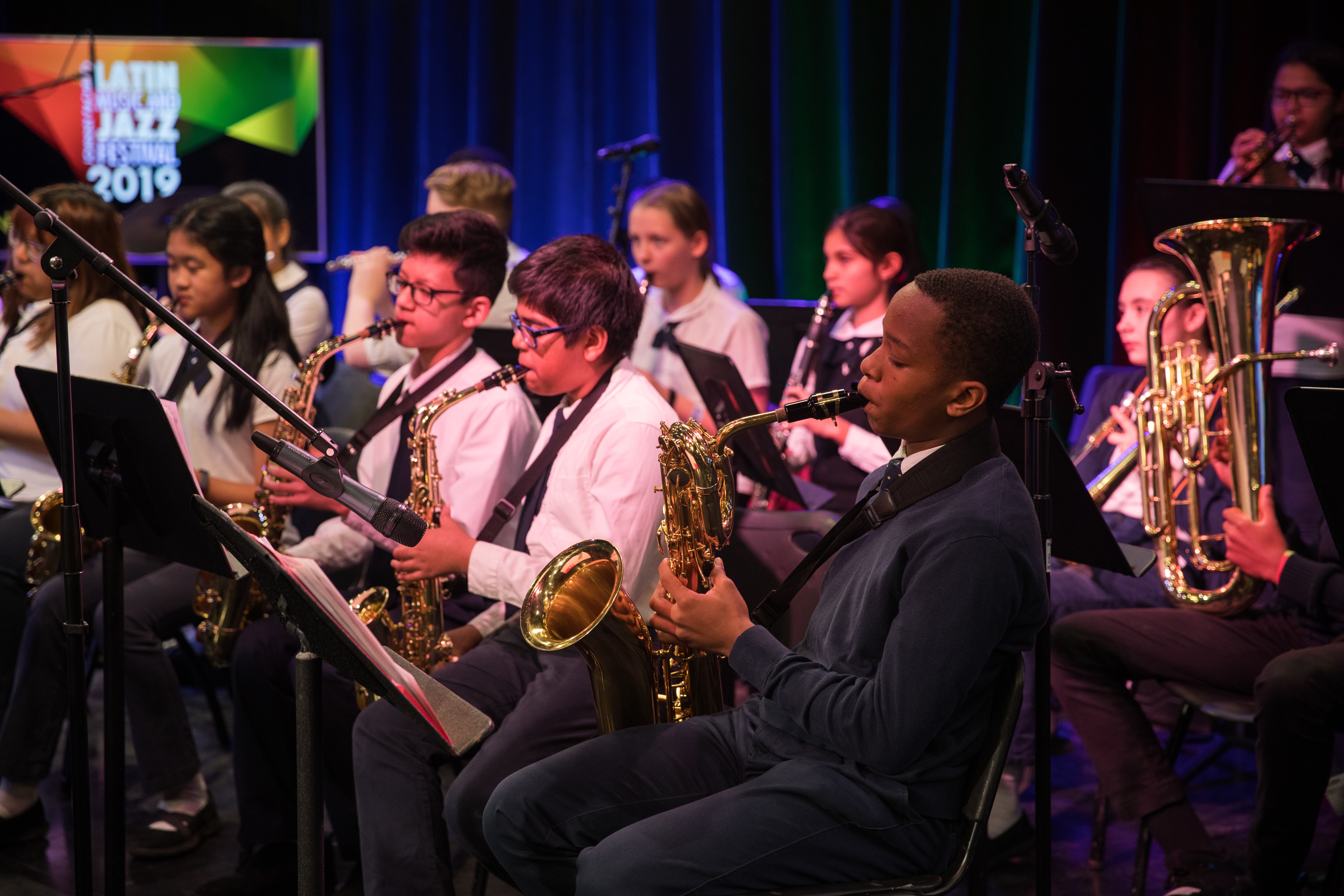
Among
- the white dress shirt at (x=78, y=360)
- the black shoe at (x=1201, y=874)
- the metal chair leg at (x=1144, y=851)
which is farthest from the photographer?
the white dress shirt at (x=78, y=360)

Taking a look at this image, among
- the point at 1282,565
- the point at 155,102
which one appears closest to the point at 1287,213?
the point at 1282,565

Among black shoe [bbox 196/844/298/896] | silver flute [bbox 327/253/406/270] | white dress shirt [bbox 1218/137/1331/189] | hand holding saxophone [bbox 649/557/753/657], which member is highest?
white dress shirt [bbox 1218/137/1331/189]

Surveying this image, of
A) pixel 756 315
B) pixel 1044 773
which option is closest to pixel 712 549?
pixel 1044 773

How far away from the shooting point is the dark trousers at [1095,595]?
351 centimetres

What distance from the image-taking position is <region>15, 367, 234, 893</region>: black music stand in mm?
2490

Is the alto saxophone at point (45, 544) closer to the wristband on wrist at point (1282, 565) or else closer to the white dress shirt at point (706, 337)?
the white dress shirt at point (706, 337)

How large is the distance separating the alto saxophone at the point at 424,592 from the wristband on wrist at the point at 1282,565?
75.9 inches

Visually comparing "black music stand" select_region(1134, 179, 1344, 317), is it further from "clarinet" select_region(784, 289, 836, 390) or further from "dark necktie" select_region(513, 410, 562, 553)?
"dark necktie" select_region(513, 410, 562, 553)

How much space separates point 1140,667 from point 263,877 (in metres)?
2.34

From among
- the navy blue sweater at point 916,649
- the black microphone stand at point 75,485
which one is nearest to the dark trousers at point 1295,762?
the navy blue sweater at point 916,649

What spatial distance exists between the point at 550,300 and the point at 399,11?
171 inches

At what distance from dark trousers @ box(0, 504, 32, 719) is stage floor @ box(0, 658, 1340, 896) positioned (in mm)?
383

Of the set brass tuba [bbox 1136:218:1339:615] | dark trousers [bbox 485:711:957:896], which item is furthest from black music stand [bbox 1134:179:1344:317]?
dark trousers [bbox 485:711:957:896]

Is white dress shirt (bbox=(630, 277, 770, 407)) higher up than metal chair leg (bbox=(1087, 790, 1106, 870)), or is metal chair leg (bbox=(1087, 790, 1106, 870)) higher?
white dress shirt (bbox=(630, 277, 770, 407))
